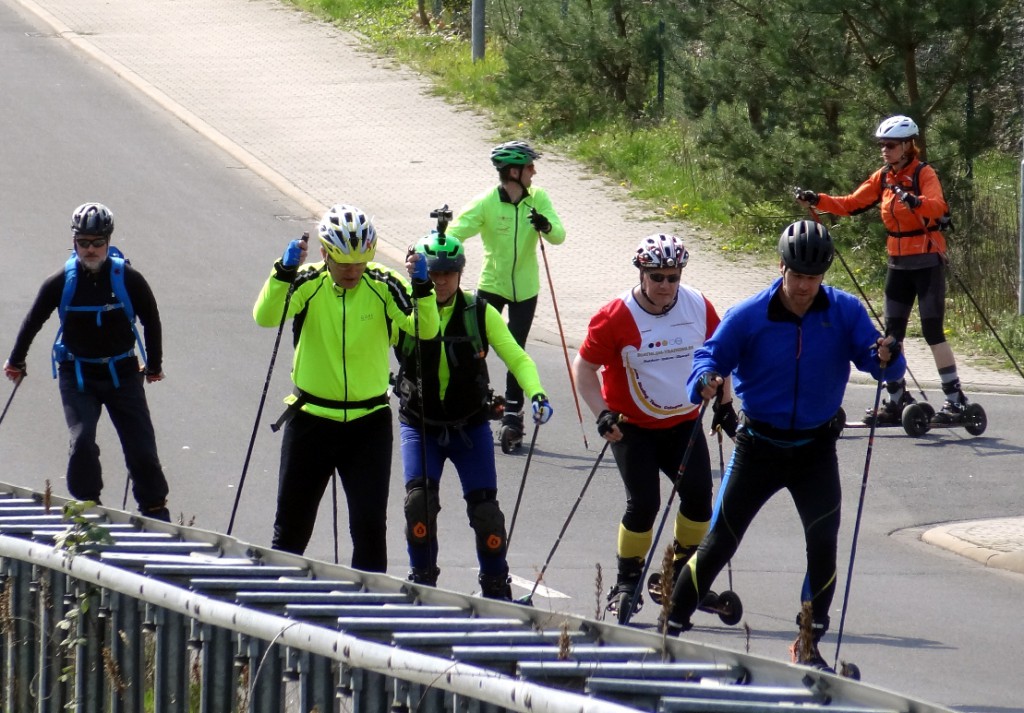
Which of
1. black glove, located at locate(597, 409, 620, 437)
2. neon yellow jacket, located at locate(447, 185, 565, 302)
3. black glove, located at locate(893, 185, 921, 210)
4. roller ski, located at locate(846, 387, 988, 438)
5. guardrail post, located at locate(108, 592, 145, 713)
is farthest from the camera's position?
roller ski, located at locate(846, 387, 988, 438)

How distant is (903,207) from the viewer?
1200 cm

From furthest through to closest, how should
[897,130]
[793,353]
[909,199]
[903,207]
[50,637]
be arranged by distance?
[903,207]
[897,130]
[909,199]
[793,353]
[50,637]

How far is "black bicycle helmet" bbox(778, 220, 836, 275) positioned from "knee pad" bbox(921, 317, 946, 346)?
17.9 ft

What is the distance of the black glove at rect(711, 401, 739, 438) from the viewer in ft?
24.8

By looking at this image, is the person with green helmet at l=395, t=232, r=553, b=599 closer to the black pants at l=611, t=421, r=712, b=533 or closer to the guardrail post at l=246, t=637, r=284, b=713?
the black pants at l=611, t=421, r=712, b=533

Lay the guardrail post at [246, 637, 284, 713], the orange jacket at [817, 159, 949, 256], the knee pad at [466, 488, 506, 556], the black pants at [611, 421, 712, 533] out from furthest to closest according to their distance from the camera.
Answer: the orange jacket at [817, 159, 949, 256]
the black pants at [611, 421, 712, 533]
the knee pad at [466, 488, 506, 556]
the guardrail post at [246, 637, 284, 713]

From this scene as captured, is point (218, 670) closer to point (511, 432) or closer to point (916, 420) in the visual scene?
point (511, 432)

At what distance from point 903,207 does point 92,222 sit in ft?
19.1

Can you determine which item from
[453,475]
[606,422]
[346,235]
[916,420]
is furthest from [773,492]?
[916,420]

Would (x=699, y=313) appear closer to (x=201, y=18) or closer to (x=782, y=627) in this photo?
(x=782, y=627)

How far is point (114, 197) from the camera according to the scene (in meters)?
19.5

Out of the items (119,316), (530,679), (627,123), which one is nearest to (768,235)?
(627,123)

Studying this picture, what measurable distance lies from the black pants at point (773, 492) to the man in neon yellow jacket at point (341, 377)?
1548mm

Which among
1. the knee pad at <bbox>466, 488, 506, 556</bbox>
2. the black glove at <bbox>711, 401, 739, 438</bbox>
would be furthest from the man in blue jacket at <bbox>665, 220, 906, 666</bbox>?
the knee pad at <bbox>466, 488, 506, 556</bbox>
